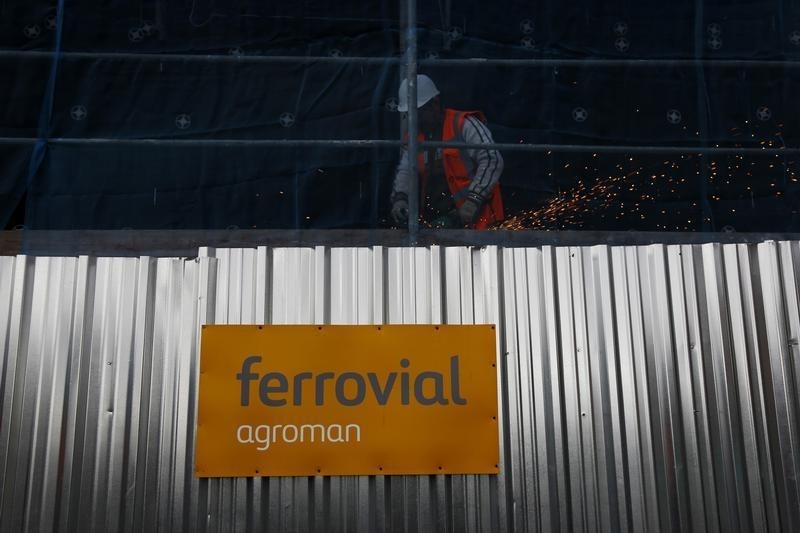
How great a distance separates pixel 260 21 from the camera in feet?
33.0

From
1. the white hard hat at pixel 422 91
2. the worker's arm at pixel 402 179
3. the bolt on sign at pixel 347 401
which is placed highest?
the white hard hat at pixel 422 91

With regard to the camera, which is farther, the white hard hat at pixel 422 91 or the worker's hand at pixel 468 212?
the white hard hat at pixel 422 91

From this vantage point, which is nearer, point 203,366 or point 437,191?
point 203,366

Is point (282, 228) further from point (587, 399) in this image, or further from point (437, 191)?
point (587, 399)

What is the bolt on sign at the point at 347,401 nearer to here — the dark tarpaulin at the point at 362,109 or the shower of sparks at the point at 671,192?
the dark tarpaulin at the point at 362,109

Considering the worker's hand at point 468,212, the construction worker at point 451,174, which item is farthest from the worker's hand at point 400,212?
the worker's hand at point 468,212

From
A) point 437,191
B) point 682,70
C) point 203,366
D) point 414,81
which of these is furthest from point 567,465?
point 682,70

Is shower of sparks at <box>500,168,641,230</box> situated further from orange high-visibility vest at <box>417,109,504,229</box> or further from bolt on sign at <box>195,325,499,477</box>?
bolt on sign at <box>195,325,499,477</box>

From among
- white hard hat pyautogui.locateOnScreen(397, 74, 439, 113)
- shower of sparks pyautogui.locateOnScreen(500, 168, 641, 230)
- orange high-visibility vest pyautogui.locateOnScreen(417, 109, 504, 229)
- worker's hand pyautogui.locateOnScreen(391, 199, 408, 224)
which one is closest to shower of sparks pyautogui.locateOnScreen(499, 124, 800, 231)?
shower of sparks pyautogui.locateOnScreen(500, 168, 641, 230)

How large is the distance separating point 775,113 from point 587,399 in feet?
17.0

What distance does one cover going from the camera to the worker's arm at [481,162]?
952cm

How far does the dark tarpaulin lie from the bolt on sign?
332 cm

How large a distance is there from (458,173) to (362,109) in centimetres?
118

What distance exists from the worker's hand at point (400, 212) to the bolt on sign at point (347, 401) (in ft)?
10.7
